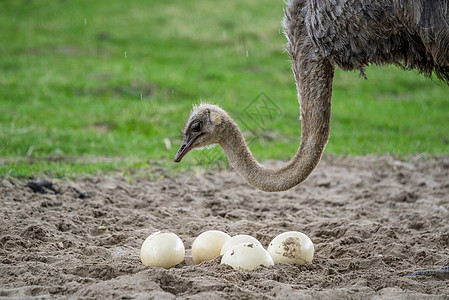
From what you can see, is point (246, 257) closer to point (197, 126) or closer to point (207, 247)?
point (207, 247)

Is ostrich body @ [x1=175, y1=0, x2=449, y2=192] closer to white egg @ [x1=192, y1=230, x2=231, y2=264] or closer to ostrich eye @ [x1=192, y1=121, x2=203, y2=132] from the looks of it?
ostrich eye @ [x1=192, y1=121, x2=203, y2=132]

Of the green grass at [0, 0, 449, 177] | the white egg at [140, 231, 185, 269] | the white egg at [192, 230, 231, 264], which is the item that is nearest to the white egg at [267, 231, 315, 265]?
the white egg at [192, 230, 231, 264]

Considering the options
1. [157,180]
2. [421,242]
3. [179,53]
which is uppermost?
[179,53]

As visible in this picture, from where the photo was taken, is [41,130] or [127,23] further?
[127,23]

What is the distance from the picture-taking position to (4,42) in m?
16.5

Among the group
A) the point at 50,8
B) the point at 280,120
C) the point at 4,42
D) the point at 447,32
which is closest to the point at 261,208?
the point at 447,32

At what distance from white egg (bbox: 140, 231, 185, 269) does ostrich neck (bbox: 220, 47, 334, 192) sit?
101 centimetres

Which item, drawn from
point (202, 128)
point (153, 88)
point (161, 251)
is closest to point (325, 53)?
point (202, 128)

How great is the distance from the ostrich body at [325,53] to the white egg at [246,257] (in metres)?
0.87

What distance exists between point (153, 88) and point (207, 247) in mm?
8007

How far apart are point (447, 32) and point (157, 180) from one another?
433 cm

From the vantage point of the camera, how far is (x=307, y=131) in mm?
5902

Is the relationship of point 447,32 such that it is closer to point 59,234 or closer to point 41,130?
point 59,234

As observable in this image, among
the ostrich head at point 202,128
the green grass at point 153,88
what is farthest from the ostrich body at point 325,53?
the green grass at point 153,88
